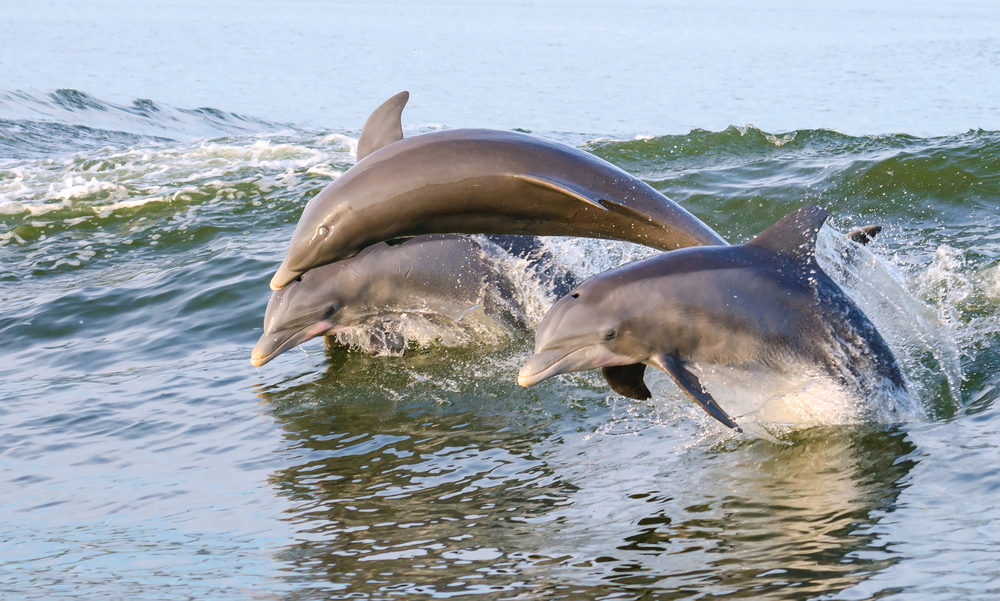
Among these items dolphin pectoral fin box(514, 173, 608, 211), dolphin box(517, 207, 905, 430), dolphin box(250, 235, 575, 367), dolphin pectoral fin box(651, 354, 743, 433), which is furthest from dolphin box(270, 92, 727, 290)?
dolphin box(250, 235, 575, 367)

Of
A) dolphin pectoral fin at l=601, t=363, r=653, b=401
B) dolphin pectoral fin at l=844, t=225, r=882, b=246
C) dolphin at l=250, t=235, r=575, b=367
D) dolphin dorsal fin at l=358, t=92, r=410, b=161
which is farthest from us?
dolphin at l=250, t=235, r=575, b=367

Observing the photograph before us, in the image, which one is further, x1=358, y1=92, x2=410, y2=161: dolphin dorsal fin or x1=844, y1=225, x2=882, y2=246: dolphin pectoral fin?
x1=358, y1=92, x2=410, y2=161: dolphin dorsal fin

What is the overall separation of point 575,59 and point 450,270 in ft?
110

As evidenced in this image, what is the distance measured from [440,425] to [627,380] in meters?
1.69

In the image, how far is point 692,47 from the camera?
153ft

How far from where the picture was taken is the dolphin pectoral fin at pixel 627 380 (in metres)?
6.36

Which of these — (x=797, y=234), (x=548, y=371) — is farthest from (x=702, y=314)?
(x=548, y=371)

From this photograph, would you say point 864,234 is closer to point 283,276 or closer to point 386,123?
point 386,123

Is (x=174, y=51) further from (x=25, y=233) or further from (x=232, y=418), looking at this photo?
(x=232, y=418)

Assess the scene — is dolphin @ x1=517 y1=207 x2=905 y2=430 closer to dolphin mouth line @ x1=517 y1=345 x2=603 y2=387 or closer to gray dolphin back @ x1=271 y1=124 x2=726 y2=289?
dolphin mouth line @ x1=517 y1=345 x2=603 y2=387

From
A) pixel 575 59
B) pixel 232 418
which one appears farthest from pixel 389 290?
pixel 575 59

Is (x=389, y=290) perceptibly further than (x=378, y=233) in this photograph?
Yes

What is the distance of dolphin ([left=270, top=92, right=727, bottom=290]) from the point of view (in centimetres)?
695

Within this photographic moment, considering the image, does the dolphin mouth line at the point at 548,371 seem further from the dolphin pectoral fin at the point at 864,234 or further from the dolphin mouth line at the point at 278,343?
the dolphin mouth line at the point at 278,343
